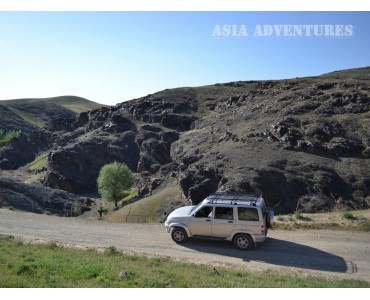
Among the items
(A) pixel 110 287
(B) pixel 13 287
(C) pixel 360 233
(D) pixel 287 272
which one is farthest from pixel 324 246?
(B) pixel 13 287

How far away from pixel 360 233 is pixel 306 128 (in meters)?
40.6

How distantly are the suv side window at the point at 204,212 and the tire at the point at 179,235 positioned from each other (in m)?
1.24

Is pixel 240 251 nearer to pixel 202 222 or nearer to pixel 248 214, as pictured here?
pixel 248 214

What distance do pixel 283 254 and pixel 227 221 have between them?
10.5 feet

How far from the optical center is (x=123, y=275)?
43.5 ft

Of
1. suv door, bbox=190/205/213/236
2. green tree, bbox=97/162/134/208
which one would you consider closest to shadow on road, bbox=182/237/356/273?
suv door, bbox=190/205/213/236

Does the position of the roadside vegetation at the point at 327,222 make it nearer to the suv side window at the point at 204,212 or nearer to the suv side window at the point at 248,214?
the suv side window at the point at 248,214

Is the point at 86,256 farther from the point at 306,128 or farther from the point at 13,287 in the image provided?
the point at 306,128

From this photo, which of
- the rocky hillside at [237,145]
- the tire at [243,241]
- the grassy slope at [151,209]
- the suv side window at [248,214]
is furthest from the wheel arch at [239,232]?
the grassy slope at [151,209]

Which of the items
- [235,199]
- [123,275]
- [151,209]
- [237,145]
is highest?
[237,145]

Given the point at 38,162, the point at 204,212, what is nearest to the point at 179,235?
the point at 204,212

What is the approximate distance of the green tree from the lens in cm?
6888

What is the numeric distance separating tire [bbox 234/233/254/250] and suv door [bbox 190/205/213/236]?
4.80 ft

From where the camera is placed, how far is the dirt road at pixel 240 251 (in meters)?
16.3
